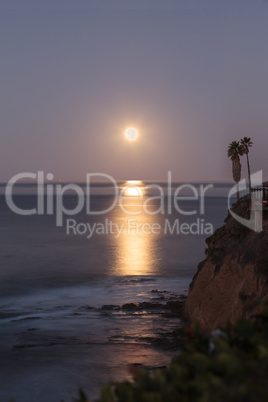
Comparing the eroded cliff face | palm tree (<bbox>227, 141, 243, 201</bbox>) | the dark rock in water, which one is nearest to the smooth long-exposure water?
the dark rock in water

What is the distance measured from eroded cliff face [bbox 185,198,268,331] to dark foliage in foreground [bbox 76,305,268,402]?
17852 millimetres

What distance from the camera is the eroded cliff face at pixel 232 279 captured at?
28688 millimetres

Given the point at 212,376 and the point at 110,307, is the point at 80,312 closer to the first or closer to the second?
the point at 110,307

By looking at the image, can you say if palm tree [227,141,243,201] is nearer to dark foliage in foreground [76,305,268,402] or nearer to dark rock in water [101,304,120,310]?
dark rock in water [101,304,120,310]

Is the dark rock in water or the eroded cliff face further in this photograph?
the dark rock in water

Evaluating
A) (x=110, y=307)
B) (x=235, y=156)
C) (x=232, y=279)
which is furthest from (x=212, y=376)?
(x=235, y=156)

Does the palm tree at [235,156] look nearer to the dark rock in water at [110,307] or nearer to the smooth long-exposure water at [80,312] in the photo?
the smooth long-exposure water at [80,312]

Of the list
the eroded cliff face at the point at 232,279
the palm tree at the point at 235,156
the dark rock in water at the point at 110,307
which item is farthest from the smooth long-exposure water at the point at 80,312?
the palm tree at the point at 235,156

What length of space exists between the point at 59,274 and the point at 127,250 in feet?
90.8

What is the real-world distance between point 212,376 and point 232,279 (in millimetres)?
25922

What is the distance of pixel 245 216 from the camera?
124ft

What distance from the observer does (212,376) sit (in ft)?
25.9

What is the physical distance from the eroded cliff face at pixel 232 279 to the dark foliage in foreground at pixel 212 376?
17.9m

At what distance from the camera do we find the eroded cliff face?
28.7 meters
